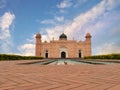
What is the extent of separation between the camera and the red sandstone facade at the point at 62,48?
187 feet

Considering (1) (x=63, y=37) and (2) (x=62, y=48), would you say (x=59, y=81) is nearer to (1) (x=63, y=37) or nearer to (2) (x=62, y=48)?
(2) (x=62, y=48)

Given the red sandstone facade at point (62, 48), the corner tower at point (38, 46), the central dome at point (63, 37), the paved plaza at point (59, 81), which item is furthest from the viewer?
the central dome at point (63, 37)

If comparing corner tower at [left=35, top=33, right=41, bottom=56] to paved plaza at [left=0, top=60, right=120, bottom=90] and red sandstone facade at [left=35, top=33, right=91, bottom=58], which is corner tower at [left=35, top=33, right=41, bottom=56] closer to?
red sandstone facade at [left=35, top=33, right=91, bottom=58]

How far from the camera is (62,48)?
2248 inches

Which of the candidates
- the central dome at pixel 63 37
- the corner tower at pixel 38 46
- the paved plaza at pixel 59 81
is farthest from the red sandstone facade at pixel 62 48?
the paved plaza at pixel 59 81

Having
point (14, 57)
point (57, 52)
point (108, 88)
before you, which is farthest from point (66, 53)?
point (108, 88)

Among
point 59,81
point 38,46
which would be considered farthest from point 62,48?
point 59,81

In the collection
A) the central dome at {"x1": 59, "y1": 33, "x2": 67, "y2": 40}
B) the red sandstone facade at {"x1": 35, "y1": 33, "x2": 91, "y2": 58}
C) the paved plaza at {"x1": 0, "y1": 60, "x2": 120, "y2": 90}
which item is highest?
the central dome at {"x1": 59, "y1": 33, "x2": 67, "y2": 40}

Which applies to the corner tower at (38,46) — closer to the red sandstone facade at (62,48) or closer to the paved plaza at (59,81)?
the red sandstone facade at (62,48)

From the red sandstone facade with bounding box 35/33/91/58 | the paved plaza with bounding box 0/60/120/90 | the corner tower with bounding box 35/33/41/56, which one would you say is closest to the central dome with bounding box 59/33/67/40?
the red sandstone facade with bounding box 35/33/91/58

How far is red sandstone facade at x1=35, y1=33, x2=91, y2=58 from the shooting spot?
56875 mm

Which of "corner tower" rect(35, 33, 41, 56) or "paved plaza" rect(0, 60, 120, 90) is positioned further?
"corner tower" rect(35, 33, 41, 56)

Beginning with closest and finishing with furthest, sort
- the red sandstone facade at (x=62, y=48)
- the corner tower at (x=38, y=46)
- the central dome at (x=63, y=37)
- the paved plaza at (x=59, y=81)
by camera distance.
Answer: the paved plaza at (x=59, y=81) < the red sandstone facade at (x=62, y=48) < the corner tower at (x=38, y=46) < the central dome at (x=63, y=37)

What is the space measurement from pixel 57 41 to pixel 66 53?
202 inches
